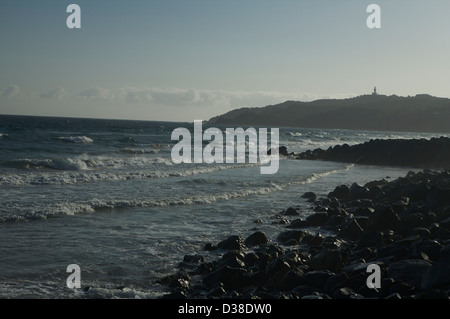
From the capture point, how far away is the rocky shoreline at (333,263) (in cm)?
709

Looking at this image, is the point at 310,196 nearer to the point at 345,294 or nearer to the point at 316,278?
the point at 316,278

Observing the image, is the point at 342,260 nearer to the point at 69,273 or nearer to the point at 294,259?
the point at 294,259

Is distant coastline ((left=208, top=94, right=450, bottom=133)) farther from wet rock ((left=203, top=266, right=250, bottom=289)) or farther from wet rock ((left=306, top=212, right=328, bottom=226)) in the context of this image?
wet rock ((left=203, top=266, right=250, bottom=289))

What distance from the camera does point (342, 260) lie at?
871cm

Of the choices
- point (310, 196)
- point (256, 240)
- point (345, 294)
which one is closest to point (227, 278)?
point (345, 294)

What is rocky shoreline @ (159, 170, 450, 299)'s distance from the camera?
7089 millimetres

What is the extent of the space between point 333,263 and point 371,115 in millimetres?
164742

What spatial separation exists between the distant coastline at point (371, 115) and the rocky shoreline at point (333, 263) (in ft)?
449

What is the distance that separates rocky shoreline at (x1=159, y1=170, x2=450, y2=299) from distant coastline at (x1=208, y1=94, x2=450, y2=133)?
137m

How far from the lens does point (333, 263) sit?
859 centimetres

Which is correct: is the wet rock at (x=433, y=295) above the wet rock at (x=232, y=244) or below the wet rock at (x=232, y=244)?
above

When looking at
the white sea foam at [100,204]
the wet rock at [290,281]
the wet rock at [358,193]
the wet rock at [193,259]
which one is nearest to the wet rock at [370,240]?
the wet rock at [290,281]

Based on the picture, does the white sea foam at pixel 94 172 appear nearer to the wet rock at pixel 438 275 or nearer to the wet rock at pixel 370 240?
the wet rock at pixel 370 240
